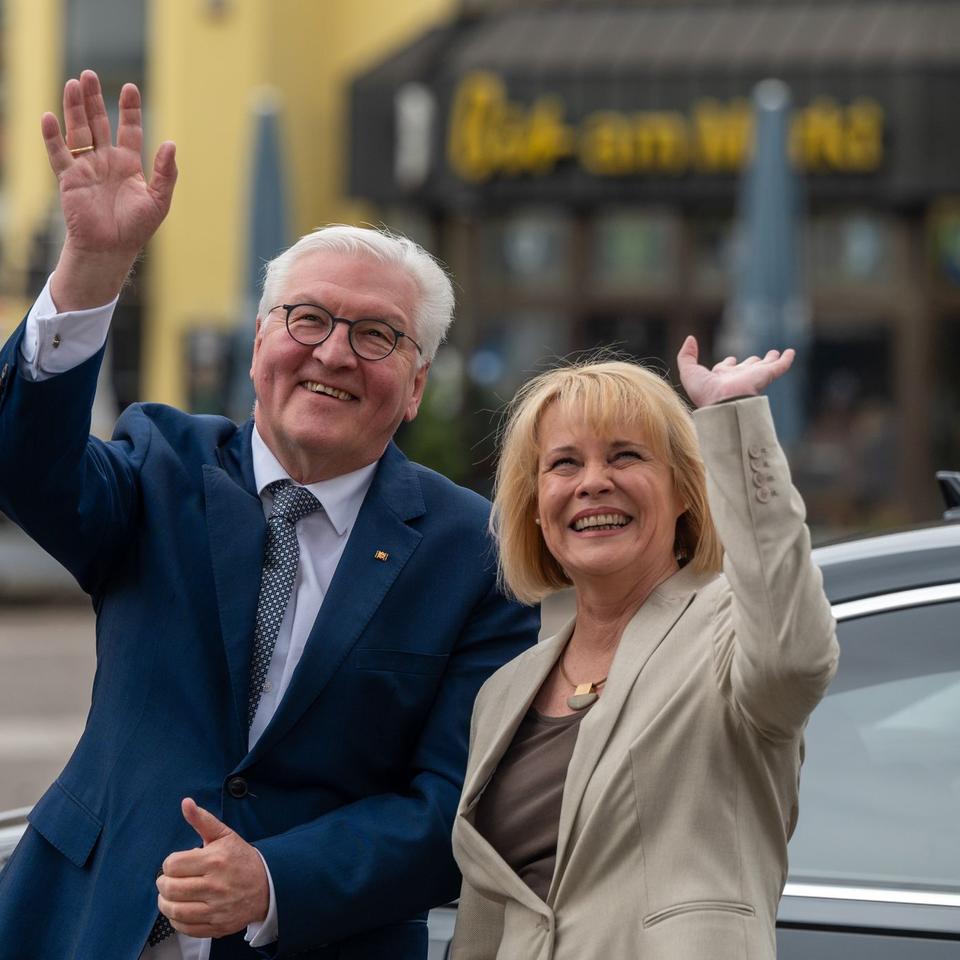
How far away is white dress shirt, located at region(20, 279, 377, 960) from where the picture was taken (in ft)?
7.44

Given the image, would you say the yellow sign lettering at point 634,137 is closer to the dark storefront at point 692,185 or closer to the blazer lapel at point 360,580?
the dark storefront at point 692,185

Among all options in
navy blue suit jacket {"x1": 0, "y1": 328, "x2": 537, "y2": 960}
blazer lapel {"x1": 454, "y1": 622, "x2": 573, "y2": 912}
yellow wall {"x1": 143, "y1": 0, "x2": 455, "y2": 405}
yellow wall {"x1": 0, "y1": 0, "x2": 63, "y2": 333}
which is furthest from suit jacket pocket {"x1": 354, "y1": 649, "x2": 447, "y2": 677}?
yellow wall {"x1": 0, "y1": 0, "x2": 63, "y2": 333}

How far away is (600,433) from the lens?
2.32 meters

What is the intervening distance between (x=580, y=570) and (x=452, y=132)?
14.5 metres

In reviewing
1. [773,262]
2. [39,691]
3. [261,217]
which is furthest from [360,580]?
[261,217]

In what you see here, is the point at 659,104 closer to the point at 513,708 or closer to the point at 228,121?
the point at 228,121

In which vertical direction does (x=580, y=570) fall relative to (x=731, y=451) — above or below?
below

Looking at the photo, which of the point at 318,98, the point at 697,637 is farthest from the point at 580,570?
the point at 318,98

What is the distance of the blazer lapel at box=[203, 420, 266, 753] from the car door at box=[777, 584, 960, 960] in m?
0.82

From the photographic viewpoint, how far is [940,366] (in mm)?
16281

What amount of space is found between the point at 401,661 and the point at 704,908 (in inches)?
23.8

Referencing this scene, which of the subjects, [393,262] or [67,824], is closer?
[67,824]

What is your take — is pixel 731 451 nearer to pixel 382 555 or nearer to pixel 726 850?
pixel 726 850

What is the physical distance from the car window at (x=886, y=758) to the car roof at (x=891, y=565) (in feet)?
0.14
